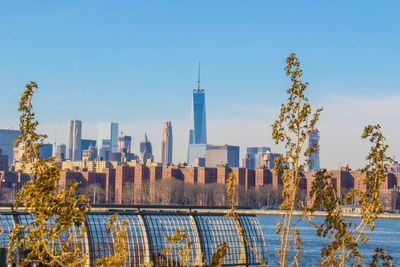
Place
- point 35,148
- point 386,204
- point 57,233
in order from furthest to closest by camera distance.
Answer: point 386,204 → point 35,148 → point 57,233

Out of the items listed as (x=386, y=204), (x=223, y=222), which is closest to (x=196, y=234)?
(x=223, y=222)

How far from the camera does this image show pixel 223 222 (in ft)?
62.0

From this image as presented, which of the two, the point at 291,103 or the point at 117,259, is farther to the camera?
the point at 291,103

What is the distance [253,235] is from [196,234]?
2.24 metres

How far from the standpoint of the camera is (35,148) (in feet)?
27.3

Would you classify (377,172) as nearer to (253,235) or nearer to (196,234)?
(196,234)

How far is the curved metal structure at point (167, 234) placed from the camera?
54.6ft

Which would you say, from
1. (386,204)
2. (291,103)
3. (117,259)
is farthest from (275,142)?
(386,204)

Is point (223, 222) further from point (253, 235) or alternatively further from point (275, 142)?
point (275, 142)

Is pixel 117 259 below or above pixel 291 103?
below

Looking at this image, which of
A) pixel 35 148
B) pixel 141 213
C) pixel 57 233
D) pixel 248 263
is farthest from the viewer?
pixel 248 263

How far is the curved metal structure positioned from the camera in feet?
54.6

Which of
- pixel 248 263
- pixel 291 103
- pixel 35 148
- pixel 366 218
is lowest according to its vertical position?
pixel 248 263

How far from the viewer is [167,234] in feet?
57.9
